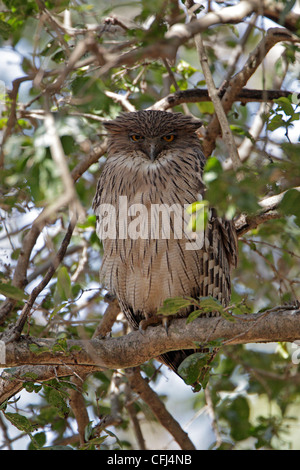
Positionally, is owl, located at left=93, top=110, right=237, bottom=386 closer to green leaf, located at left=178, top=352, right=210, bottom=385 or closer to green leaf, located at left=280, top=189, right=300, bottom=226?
green leaf, located at left=178, top=352, right=210, bottom=385

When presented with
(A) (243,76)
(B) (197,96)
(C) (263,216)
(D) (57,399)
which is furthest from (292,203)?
(B) (197,96)

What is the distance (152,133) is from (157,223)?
0.55m

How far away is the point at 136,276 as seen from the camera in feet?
10.5

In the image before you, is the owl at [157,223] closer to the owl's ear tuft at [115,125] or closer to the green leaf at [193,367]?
the owl's ear tuft at [115,125]

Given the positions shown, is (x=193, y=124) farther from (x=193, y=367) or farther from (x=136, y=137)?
(x=193, y=367)

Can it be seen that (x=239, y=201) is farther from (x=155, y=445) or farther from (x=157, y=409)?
(x=155, y=445)

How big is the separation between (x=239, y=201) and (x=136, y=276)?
1.75m

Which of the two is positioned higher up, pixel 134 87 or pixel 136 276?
pixel 134 87

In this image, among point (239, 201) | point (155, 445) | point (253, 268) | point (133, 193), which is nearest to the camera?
point (239, 201)

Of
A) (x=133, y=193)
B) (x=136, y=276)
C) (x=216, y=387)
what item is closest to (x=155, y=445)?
(x=216, y=387)

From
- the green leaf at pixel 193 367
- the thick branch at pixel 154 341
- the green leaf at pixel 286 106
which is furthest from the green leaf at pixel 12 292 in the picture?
the green leaf at pixel 286 106

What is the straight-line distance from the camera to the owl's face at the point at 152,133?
126 inches

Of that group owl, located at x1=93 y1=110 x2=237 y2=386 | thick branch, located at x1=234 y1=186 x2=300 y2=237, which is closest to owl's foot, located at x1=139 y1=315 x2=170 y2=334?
owl, located at x1=93 y1=110 x2=237 y2=386

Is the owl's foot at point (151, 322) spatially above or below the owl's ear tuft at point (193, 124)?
below
